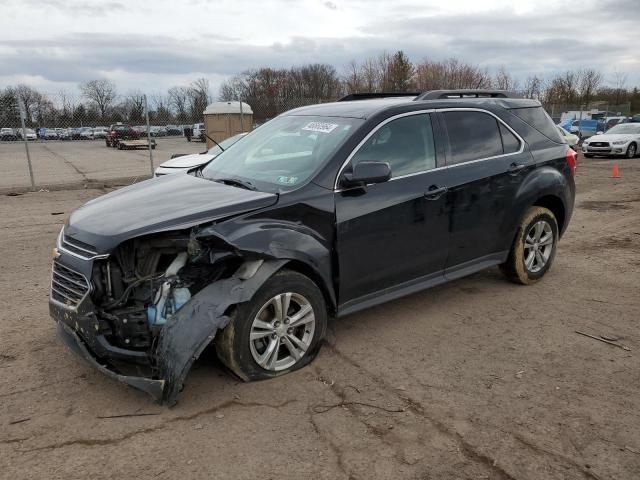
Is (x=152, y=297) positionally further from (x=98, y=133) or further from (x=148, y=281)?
(x=98, y=133)

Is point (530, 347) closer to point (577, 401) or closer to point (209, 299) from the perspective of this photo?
point (577, 401)

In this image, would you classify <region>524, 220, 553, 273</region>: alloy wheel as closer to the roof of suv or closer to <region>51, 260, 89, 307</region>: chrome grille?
the roof of suv

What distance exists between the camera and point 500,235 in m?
5.02

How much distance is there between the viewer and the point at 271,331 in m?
3.56

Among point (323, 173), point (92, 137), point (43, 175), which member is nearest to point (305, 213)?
point (323, 173)

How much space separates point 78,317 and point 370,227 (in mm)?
2108

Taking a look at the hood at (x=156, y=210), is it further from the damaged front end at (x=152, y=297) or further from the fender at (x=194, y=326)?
the fender at (x=194, y=326)

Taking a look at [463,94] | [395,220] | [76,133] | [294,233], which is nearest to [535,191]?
[463,94]

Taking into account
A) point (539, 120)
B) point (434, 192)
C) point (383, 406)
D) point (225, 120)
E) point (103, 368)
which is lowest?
point (383, 406)

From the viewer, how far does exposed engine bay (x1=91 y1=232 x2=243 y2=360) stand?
3.30 meters

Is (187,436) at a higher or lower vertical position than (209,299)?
lower

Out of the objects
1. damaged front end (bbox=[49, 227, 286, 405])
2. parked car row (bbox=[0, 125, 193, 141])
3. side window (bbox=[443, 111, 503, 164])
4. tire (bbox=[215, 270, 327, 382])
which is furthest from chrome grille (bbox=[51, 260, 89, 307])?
parked car row (bbox=[0, 125, 193, 141])

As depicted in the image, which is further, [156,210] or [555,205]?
[555,205]

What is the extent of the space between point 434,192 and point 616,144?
19.4 meters
